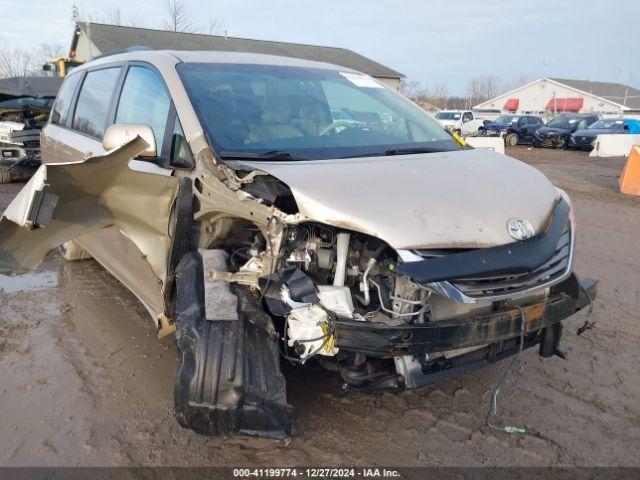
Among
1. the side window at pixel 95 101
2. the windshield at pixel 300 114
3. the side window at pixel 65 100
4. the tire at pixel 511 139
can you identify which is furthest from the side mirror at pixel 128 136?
the tire at pixel 511 139

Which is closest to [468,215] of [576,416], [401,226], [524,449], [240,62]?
[401,226]

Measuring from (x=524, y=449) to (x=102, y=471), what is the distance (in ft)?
6.99

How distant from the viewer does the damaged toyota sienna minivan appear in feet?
8.09

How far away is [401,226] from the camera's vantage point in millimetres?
2449

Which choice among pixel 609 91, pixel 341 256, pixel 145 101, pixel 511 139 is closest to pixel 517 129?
pixel 511 139

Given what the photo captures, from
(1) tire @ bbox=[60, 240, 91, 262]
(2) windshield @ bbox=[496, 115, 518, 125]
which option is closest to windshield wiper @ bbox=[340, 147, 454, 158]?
(1) tire @ bbox=[60, 240, 91, 262]

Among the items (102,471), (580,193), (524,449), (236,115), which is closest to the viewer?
(102,471)

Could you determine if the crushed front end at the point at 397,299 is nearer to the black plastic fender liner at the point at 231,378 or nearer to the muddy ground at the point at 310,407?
the black plastic fender liner at the point at 231,378

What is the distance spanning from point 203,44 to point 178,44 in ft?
5.95

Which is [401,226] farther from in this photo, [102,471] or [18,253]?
[18,253]

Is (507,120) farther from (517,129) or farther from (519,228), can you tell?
(519,228)

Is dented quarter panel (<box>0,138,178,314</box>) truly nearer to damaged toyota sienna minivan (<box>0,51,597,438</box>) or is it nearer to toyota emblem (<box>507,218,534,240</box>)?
damaged toyota sienna minivan (<box>0,51,597,438</box>)

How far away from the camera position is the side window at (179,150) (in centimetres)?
310

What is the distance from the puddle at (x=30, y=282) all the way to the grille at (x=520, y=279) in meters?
4.27
